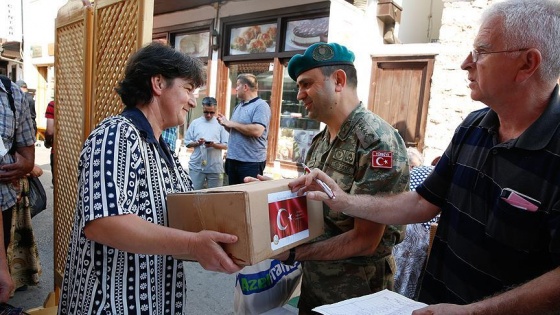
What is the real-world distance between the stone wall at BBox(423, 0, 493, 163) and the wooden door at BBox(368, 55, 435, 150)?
0.18 m

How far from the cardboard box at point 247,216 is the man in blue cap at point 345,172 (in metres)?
0.24

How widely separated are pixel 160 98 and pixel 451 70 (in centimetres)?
482

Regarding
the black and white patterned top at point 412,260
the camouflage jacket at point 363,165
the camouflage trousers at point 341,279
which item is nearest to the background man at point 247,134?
the black and white patterned top at point 412,260

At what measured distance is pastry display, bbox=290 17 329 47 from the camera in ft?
20.8

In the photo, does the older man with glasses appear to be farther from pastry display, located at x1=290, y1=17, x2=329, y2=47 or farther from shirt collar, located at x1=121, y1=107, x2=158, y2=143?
shirt collar, located at x1=121, y1=107, x2=158, y2=143

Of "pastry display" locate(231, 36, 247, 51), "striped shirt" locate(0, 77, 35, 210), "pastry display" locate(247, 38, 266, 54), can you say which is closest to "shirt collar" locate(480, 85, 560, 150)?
"striped shirt" locate(0, 77, 35, 210)

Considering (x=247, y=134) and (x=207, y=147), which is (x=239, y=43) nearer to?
(x=207, y=147)

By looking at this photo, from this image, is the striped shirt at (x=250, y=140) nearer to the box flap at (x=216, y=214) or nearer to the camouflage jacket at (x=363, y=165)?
the camouflage jacket at (x=363, y=165)

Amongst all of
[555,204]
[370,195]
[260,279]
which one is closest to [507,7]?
[555,204]

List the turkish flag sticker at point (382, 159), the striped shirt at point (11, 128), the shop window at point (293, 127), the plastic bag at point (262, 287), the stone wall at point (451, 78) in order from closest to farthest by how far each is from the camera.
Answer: the turkish flag sticker at point (382, 159) < the plastic bag at point (262, 287) < the striped shirt at point (11, 128) < the stone wall at point (451, 78) < the shop window at point (293, 127)

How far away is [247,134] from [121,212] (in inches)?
148

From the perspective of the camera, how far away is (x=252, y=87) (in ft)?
16.8

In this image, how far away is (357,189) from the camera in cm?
158

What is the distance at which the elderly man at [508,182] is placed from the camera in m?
1.11
